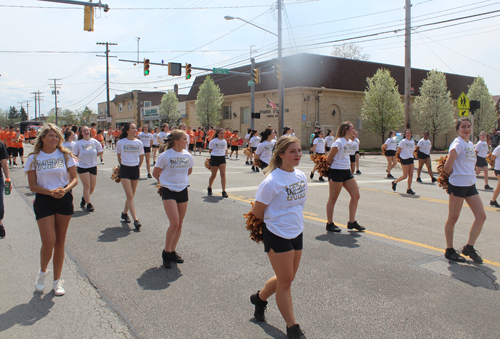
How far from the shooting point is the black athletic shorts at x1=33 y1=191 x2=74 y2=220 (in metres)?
4.19

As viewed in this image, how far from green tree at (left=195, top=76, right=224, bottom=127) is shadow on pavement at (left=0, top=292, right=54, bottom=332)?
4045 cm

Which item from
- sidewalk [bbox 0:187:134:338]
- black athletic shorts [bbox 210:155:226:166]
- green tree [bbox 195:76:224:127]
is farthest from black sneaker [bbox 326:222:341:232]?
green tree [bbox 195:76:224:127]

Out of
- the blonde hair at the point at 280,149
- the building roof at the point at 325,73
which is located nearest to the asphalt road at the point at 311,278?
the blonde hair at the point at 280,149

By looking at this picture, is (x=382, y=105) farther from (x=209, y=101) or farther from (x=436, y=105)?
(x=209, y=101)

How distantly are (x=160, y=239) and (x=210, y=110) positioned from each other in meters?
38.3

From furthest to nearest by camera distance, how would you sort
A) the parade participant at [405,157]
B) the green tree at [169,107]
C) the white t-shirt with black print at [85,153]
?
the green tree at [169,107]
the parade participant at [405,157]
the white t-shirt with black print at [85,153]

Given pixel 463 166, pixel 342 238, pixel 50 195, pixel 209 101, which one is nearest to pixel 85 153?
pixel 50 195

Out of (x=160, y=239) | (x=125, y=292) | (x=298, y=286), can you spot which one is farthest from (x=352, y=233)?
(x=125, y=292)

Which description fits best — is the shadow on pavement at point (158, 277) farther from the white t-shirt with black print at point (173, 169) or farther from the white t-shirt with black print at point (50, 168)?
the white t-shirt with black print at point (50, 168)

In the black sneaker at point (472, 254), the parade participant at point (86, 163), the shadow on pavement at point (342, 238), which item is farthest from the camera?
the parade participant at point (86, 163)

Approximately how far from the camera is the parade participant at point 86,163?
8758mm

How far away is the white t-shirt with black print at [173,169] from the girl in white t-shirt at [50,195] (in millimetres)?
1265

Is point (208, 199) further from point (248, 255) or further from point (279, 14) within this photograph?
point (279, 14)

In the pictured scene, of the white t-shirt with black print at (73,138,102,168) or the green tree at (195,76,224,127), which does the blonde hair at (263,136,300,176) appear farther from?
the green tree at (195,76,224,127)
